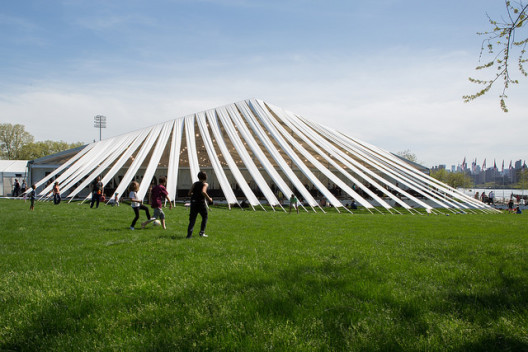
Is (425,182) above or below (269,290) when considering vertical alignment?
above

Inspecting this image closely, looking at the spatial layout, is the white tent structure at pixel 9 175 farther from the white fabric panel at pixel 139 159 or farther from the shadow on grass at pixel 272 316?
the shadow on grass at pixel 272 316

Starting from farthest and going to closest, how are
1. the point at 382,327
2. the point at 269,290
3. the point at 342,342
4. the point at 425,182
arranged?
the point at 425,182, the point at 269,290, the point at 382,327, the point at 342,342

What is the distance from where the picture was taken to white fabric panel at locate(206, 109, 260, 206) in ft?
42.1

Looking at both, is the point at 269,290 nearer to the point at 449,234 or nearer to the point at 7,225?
the point at 449,234

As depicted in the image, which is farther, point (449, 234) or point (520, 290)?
point (449, 234)

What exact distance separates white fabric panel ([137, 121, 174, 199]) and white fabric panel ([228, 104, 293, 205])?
361cm

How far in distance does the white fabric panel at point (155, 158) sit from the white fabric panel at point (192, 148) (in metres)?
1.05

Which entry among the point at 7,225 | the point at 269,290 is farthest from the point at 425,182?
the point at 7,225

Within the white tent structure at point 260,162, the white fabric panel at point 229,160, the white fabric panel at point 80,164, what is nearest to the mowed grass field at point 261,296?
the white fabric panel at point 229,160

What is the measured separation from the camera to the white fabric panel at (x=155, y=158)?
13072 mm

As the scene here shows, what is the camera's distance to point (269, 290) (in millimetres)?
2898

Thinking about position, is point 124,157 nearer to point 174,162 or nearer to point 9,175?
point 174,162

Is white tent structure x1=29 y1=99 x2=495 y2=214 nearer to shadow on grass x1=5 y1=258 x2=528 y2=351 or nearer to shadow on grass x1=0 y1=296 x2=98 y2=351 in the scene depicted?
shadow on grass x1=5 y1=258 x2=528 y2=351

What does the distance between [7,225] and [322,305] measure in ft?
24.2
